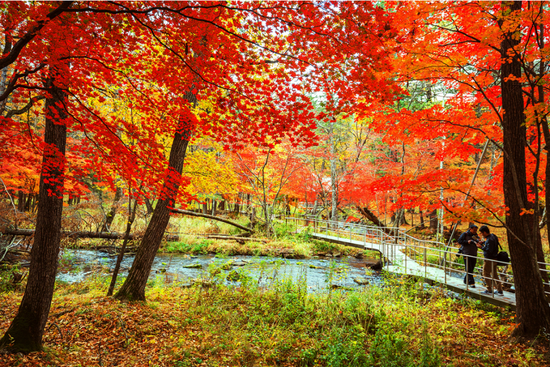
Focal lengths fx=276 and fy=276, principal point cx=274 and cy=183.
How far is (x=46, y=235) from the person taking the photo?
418cm

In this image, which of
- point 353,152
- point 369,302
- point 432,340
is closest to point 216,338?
point 369,302

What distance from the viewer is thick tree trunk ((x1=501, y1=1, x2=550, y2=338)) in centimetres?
491

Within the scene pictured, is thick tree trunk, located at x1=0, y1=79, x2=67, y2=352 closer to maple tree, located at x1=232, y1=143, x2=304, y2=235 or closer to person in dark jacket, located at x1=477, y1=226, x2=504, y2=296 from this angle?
person in dark jacket, located at x1=477, y1=226, x2=504, y2=296

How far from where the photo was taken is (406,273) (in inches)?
357

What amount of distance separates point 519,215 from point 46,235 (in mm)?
7901

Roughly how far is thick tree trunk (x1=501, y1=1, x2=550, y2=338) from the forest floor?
0.38m

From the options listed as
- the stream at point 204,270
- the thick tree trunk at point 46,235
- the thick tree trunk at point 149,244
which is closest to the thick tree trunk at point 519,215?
the stream at point 204,270

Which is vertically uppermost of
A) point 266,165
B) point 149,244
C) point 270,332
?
point 266,165

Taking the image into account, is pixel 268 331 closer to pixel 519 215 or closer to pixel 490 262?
pixel 519 215

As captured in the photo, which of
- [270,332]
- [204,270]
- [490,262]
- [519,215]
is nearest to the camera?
[519,215]

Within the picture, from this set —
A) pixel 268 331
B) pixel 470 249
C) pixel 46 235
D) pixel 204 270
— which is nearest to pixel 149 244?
pixel 46 235

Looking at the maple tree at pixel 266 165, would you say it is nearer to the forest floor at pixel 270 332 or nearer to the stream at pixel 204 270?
the stream at pixel 204 270

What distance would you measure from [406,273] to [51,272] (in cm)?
927

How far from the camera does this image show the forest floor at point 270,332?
4352 mm
